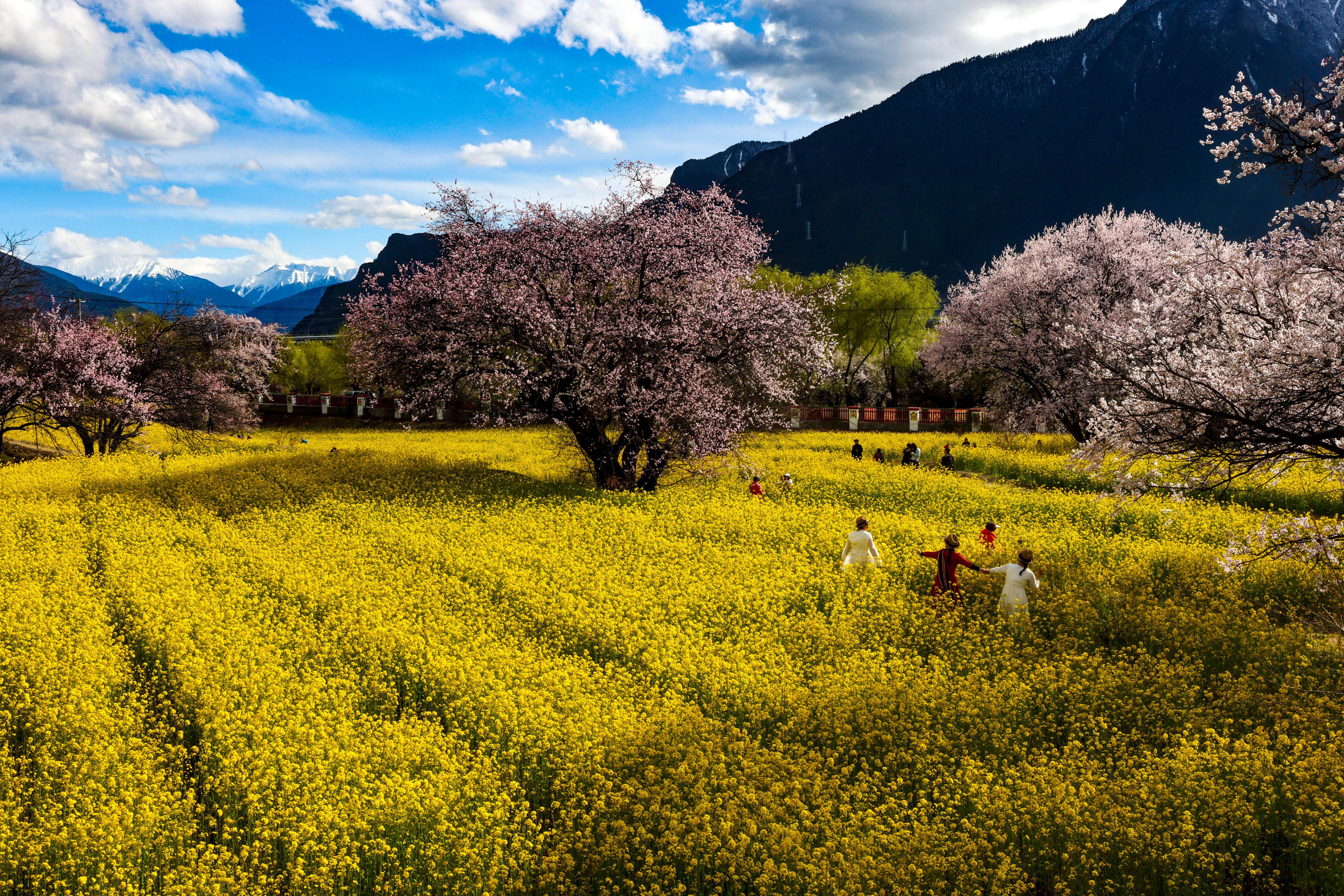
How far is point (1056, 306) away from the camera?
3180cm

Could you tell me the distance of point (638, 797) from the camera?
6.52 m

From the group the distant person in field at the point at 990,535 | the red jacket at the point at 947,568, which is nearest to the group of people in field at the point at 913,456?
the distant person in field at the point at 990,535

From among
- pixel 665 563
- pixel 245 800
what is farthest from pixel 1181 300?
pixel 245 800

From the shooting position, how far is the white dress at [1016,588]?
11.0 m

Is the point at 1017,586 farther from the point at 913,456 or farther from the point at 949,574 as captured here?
the point at 913,456

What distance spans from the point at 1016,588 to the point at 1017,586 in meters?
0.04

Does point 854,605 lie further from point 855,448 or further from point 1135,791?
point 855,448

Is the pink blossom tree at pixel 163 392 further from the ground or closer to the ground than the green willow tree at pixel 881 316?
closer to the ground

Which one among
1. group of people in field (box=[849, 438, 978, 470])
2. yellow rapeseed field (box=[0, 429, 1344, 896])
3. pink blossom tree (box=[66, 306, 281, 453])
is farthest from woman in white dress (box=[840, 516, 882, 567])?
pink blossom tree (box=[66, 306, 281, 453])

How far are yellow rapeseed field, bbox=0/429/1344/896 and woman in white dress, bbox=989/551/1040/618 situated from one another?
365mm

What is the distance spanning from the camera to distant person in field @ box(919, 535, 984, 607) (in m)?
11.6

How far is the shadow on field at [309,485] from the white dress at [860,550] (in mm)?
9011

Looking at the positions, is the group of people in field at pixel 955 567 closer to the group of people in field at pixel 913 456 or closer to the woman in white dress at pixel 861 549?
the woman in white dress at pixel 861 549

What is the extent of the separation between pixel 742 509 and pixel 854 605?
6789 mm
